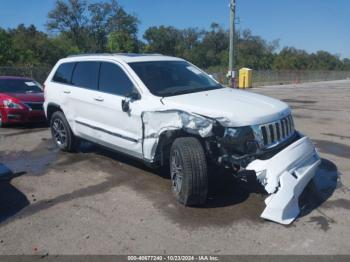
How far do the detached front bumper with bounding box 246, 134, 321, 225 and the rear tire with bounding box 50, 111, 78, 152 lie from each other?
4074 mm

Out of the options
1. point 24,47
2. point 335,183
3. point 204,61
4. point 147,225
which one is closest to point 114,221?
point 147,225

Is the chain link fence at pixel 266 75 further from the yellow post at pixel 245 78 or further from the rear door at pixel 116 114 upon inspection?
the rear door at pixel 116 114

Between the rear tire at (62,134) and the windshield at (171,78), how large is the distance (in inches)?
84.3

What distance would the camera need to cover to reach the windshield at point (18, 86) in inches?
453

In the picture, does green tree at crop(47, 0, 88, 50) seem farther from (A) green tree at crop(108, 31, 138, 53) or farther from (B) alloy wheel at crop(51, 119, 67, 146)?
(B) alloy wheel at crop(51, 119, 67, 146)

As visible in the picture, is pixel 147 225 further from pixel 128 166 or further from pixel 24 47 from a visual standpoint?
pixel 24 47

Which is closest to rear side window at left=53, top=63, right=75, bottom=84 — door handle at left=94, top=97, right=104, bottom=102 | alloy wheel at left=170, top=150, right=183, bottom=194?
door handle at left=94, top=97, right=104, bottom=102

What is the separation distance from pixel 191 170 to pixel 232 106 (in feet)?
3.16

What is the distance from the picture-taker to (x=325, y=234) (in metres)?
4.19

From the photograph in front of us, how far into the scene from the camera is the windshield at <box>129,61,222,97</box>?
5750mm

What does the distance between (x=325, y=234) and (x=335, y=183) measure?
1778mm

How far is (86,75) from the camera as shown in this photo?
22.7 feet

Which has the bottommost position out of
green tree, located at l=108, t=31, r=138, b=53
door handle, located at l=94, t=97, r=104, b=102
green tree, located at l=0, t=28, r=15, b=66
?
door handle, located at l=94, t=97, r=104, b=102

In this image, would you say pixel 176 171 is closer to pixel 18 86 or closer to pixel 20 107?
pixel 20 107
